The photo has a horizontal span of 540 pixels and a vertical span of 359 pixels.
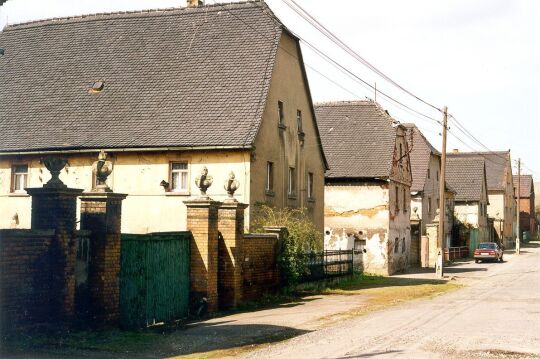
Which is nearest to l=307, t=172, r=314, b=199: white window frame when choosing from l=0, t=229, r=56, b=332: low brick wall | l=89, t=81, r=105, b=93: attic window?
l=89, t=81, r=105, b=93: attic window

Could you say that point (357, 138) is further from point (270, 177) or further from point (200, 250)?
point (200, 250)

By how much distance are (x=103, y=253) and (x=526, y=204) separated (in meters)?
106

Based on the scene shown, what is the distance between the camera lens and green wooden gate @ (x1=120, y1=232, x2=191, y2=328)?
48.1ft

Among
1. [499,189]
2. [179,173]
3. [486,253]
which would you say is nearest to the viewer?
[179,173]

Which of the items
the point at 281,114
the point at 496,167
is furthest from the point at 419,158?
the point at 496,167

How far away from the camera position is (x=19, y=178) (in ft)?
90.1

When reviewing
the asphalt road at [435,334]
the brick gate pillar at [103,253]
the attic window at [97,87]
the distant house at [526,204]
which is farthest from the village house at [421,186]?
the distant house at [526,204]

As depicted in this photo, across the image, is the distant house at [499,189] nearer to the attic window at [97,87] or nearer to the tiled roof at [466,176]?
the tiled roof at [466,176]

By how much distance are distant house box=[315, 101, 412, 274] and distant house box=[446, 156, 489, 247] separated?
23.8 m

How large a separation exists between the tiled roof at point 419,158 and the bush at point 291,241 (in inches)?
930

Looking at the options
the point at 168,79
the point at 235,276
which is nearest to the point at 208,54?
the point at 168,79

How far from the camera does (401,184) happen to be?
41.3 meters

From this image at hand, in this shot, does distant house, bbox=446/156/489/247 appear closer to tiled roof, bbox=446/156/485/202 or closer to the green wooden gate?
tiled roof, bbox=446/156/485/202

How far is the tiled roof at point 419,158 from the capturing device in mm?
48984
